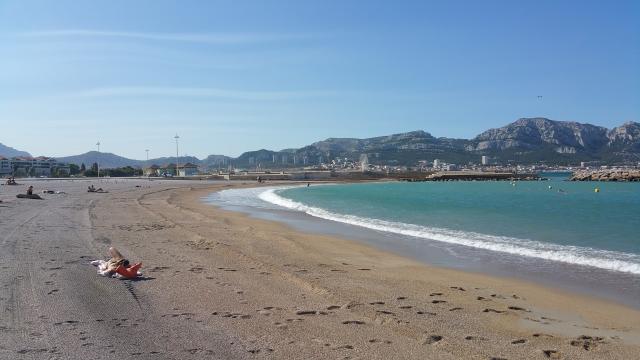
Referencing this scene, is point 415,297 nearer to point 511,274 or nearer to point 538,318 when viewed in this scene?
point 538,318

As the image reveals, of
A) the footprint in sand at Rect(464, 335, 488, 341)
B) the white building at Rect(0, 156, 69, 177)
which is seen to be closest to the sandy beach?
the footprint in sand at Rect(464, 335, 488, 341)

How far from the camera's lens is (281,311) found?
281 inches

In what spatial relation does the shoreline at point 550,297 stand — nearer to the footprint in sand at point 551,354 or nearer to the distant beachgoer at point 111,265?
the footprint in sand at point 551,354

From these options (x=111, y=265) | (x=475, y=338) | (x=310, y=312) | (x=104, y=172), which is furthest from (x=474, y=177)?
(x=475, y=338)

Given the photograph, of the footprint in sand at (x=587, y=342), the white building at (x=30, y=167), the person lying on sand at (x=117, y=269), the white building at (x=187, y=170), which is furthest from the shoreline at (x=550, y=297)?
the white building at (x=30, y=167)

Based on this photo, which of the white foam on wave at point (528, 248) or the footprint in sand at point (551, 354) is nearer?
the footprint in sand at point (551, 354)

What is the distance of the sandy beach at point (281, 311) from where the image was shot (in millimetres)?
5605

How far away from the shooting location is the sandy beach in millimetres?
5605

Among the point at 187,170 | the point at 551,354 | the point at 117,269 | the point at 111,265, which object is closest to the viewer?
the point at 551,354

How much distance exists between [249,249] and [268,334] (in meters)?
7.57

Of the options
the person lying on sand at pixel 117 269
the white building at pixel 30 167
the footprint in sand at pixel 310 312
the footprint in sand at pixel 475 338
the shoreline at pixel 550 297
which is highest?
the white building at pixel 30 167

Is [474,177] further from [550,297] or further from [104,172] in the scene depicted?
[550,297]

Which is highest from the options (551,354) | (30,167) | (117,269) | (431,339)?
(30,167)

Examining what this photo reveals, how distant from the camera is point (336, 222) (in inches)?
950
